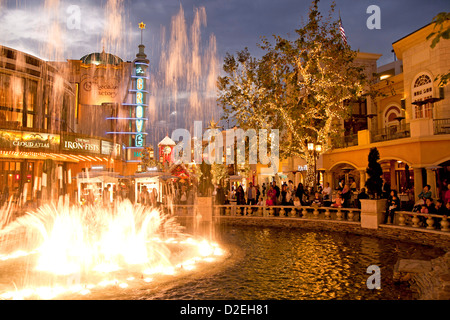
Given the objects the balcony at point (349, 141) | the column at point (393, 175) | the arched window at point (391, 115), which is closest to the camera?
the column at point (393, 175)

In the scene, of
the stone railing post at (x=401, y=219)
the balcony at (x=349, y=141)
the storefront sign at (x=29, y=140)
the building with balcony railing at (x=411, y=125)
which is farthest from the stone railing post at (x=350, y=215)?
the storefront sign at (x=29, y=140)

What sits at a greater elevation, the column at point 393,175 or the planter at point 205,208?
the column at point 393,175

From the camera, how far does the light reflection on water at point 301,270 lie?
750cm

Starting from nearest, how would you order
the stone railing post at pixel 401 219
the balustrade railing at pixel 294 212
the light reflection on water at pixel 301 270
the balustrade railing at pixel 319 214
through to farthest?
the light reflection on water at pixel 301 270 < the balustrade railing at pixel 319 214 < the stone railing post at pixel 401 219 < the balustrade railing at pixel 294 212

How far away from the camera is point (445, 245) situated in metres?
12.0

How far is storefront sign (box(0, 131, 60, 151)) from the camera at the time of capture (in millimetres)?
27469

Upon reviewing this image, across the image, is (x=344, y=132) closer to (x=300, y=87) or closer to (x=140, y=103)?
(x=300, y=87)

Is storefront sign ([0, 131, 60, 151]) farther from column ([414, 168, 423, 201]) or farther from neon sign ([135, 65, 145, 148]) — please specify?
neon sign ([135, 65, 145, 148])

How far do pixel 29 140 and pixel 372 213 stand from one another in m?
26.1

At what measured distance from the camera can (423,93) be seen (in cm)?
2400

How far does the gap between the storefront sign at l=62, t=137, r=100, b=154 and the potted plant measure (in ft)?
84.4

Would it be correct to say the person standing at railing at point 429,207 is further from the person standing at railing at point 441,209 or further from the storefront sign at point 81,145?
the storefront sign at point 81,145

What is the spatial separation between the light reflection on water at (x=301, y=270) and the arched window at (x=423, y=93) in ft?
44.6

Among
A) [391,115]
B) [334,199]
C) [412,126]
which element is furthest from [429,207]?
[391,115]
